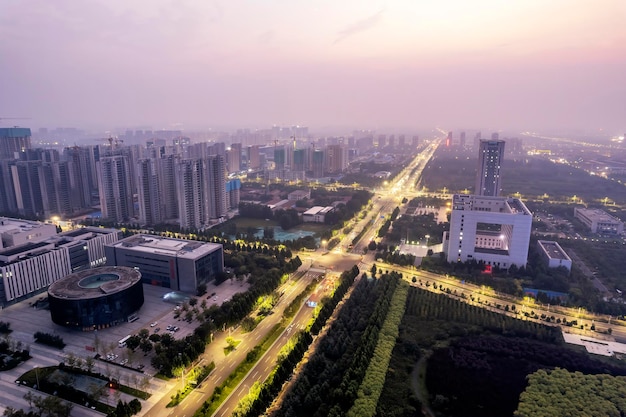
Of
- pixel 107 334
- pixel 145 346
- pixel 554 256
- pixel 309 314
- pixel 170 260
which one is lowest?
pixel 309 314

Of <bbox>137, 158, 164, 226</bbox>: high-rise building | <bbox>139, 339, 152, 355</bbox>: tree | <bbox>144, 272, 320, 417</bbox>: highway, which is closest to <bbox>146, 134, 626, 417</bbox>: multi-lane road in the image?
<bbox>144, 272, 320, 417</bbox>: highway

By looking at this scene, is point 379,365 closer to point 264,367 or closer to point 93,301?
point 264,367

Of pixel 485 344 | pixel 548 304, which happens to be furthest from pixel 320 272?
pixel 548 304

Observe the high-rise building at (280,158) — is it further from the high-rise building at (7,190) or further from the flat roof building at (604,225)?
the flat roof building at (604,225)

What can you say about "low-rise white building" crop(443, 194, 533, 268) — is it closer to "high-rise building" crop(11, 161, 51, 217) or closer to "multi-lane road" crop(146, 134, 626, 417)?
"multi-lane road" crop(146, 134, 626, 417)

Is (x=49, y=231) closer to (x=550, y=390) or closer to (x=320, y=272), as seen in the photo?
(x=320, y=272)

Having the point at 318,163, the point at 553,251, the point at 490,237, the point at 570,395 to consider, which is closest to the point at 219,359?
the point at 570,395
